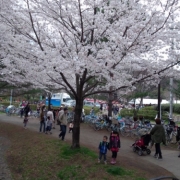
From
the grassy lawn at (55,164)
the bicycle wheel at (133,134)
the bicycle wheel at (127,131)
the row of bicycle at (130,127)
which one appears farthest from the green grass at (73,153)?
the bicycle wheel at (127,131)

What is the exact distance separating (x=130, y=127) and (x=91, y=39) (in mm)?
8286

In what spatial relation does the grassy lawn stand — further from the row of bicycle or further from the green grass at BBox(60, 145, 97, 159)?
the row of bicycle

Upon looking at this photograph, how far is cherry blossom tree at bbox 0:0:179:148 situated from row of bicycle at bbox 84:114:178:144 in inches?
220

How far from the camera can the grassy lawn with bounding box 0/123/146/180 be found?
7.80 m

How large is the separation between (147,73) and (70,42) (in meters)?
3.01

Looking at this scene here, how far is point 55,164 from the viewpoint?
892cm

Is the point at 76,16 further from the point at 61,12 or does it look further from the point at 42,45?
the point at 42,45

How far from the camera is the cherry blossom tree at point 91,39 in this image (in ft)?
25.5

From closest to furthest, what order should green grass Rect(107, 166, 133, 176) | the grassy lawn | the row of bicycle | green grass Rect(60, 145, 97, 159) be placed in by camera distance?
green grass Rect(107, 166, 133, 176) < the grassy lawn < green grass Rect(60, 145, 97, 159) < the row of bicycle

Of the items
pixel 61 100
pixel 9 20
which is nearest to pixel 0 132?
pixel 9 20

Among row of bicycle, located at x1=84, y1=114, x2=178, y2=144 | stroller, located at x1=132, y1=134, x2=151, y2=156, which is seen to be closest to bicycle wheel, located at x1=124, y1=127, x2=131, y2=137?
row of bicycle, located at x1=84, y1=114, x2=178, y2=144

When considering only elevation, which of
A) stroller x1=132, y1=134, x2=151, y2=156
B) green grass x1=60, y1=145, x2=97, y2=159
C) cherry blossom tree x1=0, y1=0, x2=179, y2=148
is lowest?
green grass x1=60, y1=145, x2=97, y2=159

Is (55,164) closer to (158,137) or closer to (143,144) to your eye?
(143,144)

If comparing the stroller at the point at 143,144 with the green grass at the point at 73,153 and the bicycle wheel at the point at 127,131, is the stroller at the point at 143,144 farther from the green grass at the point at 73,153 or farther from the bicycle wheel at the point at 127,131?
the bicycle wheel at the point at 127,131
